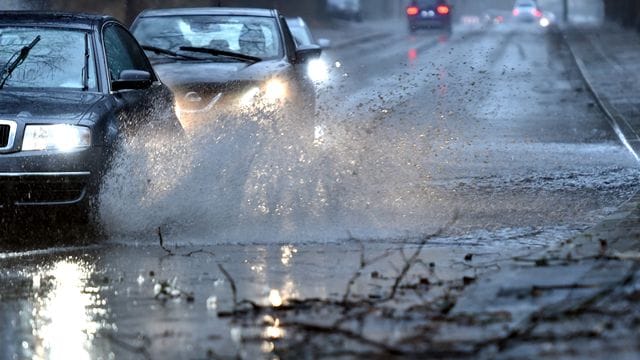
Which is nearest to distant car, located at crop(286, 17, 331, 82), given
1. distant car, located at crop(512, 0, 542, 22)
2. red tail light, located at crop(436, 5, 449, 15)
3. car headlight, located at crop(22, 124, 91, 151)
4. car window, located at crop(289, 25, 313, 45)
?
car window, located at crop(289, 25, 313, 45)

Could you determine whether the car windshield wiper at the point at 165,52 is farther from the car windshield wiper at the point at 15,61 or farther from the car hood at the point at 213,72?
the car windshield wiper at the point at 15,61

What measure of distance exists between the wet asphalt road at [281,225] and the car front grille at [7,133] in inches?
24.5

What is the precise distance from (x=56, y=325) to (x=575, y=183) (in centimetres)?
648

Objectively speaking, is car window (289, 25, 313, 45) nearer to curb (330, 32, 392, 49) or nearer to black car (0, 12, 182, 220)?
black car (0, 12, 182, 220)

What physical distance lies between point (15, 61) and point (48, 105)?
851 millimetres

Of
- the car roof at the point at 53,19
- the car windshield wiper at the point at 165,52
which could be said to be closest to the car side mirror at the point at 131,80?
the car roof at the point at 53,19

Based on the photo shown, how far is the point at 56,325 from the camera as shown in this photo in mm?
6070

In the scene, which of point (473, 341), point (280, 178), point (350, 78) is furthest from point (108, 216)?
point (350, 78)

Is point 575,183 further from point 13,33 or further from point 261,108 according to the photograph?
point 13,33

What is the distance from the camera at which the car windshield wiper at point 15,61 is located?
946cm

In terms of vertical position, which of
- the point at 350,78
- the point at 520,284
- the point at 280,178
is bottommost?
the point at 350,78

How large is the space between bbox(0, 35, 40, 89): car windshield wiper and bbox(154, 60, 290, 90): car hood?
7.09ft

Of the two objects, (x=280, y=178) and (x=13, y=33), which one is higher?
(x=13, y=33)

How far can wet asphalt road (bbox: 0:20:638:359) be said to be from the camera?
240 inches
